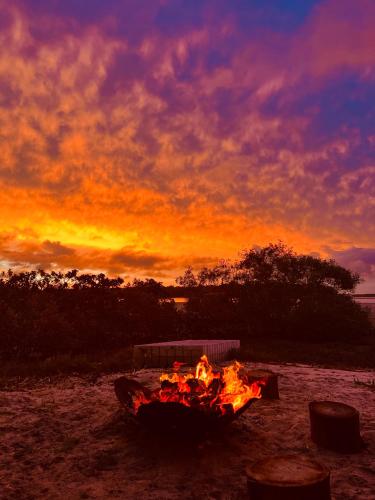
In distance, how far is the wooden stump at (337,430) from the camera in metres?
5.75

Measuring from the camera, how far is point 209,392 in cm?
625

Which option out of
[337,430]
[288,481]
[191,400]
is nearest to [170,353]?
[191,400]

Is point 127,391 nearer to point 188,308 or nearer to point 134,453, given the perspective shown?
point 134,453

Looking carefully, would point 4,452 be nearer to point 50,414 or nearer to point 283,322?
point 50,414

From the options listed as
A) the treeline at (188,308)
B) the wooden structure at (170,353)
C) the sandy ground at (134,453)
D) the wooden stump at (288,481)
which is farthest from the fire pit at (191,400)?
the treeline at (188,308)

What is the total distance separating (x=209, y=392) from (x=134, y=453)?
128 centimetres

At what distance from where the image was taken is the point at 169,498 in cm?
462

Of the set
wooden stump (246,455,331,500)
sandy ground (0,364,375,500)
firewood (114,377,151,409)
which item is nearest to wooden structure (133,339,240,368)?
sandy ground (0,364,375,500)

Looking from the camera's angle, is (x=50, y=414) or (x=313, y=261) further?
(x=313, y=261)

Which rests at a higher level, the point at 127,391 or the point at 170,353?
the point at 170,353

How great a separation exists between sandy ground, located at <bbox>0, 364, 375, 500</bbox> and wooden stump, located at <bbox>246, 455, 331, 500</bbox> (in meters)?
0.68

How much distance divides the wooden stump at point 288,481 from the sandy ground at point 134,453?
0.68 meters

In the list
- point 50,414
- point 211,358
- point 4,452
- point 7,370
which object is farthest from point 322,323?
point 4,452

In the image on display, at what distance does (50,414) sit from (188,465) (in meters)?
2.96
